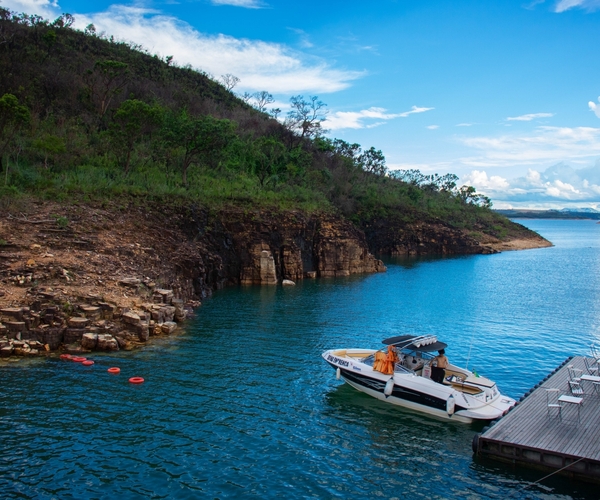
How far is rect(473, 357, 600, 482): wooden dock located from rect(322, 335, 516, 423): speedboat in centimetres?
139

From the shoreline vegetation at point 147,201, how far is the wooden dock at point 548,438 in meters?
20.0

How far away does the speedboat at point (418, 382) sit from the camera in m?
21.6

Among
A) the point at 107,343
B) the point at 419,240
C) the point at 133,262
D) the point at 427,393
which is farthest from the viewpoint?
the point at 419,240

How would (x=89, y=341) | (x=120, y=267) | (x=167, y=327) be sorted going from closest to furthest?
(x=89, y=341), (x=167, y=327), (x=120, y=267)

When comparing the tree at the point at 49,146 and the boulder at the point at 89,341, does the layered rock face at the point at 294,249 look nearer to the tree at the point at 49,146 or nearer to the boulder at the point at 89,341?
the tree at the point at 49,146

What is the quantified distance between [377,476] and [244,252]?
43315 mm

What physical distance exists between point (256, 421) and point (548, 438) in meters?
10.7

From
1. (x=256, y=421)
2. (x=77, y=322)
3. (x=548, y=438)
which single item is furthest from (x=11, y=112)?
(x=548, y=438)

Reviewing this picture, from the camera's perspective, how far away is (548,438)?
17984 mm

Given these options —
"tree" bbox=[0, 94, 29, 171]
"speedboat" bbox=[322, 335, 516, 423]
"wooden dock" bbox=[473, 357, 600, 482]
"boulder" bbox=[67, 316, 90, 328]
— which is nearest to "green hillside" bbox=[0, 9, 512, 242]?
"tree" bbox=[0, 94, 29, 171]

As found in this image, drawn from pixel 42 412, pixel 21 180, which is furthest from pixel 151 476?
pixel 21 180

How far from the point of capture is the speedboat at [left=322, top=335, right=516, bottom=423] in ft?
70.8

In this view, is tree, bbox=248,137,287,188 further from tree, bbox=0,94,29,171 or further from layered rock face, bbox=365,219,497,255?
tree, bbox=0,94,29,171

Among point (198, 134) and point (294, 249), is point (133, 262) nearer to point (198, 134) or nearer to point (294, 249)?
point (198, 134)
